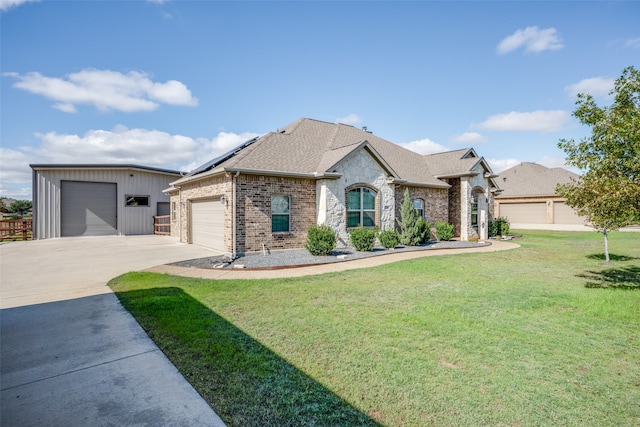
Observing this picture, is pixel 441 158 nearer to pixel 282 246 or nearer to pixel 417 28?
pixel 417 28

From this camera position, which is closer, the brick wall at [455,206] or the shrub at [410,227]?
the shrub at [410,227]

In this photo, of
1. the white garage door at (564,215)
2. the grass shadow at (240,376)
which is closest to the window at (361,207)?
the grass shadow at (240,376)

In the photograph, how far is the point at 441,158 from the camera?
830 inches

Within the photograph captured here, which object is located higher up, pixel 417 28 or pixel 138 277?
pixel 417 28

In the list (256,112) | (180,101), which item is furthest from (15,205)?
(256,112)

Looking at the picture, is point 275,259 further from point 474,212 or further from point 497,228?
point 497,228

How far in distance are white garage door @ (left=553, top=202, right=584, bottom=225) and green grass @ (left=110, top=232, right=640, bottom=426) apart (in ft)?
87.8

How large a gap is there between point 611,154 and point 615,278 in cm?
438

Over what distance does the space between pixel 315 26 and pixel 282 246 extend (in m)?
9.46

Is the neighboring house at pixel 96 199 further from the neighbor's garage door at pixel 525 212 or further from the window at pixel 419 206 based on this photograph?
the neighbor's garage door at pixel 525 212

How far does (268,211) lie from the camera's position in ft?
40.9

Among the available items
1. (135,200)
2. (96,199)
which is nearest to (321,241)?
(135,200)

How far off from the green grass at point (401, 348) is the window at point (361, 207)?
673 cm

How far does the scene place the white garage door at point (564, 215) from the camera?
28922 millimetres
